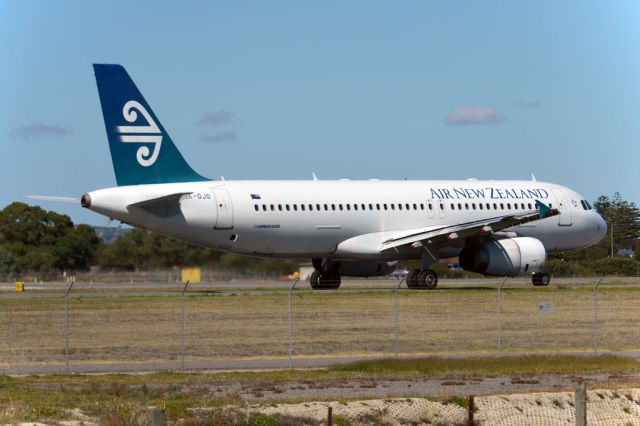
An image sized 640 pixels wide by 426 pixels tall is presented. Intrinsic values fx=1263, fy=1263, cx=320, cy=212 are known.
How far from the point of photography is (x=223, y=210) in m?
41.5

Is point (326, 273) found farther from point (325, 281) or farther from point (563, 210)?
point (563, 210)

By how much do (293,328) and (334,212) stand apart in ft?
38.9

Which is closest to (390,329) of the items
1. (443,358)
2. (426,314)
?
(426,314)

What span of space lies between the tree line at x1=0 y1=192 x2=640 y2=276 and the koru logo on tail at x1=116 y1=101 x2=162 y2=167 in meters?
7.65

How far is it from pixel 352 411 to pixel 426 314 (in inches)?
697

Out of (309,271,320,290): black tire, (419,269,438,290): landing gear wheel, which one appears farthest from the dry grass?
(309,271,320,290): black tire

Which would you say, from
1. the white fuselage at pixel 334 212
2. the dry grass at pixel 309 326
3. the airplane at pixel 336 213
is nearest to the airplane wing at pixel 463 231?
the airplane at pixel 336 213

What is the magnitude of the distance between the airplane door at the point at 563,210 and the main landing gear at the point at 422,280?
7.18 meters

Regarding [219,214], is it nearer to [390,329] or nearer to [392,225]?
[392,225]

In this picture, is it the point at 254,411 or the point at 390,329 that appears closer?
the point at 254,411

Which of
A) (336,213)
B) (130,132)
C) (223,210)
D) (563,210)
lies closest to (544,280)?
(563,210)

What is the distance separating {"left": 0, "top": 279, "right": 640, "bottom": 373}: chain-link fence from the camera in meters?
27.1

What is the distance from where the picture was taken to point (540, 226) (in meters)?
48.4

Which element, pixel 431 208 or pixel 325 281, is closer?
pixel 325 281
